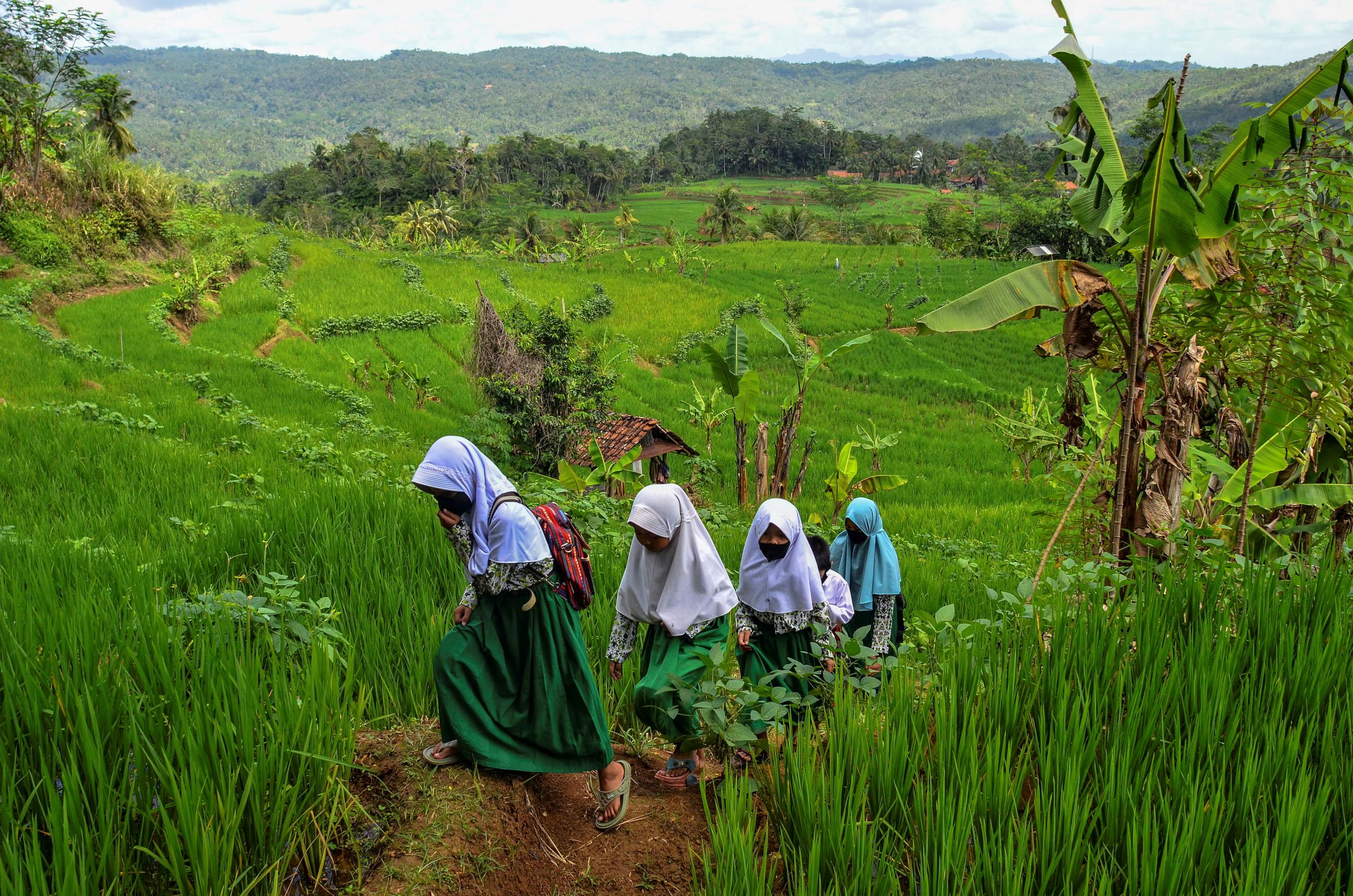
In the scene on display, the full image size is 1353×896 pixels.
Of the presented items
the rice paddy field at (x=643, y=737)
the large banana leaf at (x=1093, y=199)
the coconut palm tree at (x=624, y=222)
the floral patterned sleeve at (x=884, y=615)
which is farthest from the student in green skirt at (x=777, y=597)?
the coconut palm tree at (x=624, y=222)

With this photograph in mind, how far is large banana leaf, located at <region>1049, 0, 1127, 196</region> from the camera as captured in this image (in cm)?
343

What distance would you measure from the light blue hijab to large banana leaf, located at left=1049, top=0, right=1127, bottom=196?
5.79 ft

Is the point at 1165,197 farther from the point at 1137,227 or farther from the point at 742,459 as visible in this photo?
the point at 742,459

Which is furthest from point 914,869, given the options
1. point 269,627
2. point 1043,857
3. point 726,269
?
point 726,269

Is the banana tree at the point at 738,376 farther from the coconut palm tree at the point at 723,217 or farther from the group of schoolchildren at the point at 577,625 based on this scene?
the coconut palm tree at the point at 723,217

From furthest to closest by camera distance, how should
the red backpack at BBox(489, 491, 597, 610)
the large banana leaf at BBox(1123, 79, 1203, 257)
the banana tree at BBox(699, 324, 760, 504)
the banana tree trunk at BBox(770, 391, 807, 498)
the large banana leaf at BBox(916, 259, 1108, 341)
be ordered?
the banana tree trunk at BBox(770, 391, 807, 498), the banana tree at BBox(699, 324, 760, 504), the large banana leaf at BBox(916, 259, 1108, 341), the large banana leaf at BBox(1123, 79, 1203, 257), the red backpack at BBox(489, 491, 597, 610)

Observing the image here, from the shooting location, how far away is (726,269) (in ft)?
105

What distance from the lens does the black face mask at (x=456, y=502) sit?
266 cm

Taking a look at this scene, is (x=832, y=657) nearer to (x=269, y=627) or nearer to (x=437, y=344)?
(x=269, y=627)

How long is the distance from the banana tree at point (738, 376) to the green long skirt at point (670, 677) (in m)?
5.35

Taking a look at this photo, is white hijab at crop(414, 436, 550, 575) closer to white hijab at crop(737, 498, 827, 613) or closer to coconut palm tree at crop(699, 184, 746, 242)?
white hijab at crop(737, 498, 827, 613)

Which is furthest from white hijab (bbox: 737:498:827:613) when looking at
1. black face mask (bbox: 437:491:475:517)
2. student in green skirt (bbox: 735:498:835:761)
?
black face mask (bbox: 437:491:475:517)

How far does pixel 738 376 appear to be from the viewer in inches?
352

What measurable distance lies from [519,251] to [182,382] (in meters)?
30.1
